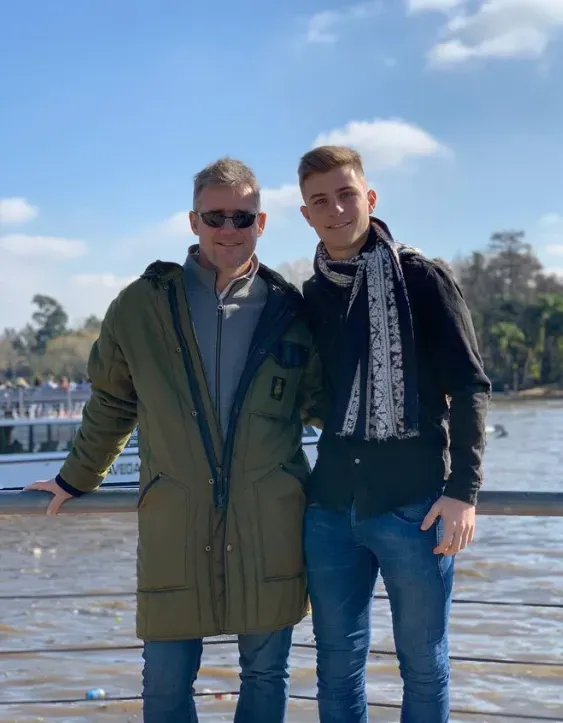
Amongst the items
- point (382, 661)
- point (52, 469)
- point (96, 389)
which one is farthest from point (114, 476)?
point (96, 389)

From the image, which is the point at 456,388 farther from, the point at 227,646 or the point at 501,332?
the point at 501,332

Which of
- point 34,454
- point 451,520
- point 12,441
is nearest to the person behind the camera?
point 451,520

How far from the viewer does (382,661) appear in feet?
22.5

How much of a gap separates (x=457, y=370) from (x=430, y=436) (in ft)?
0.71

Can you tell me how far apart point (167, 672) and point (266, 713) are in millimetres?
328

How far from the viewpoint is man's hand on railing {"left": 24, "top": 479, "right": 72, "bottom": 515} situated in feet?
9.82

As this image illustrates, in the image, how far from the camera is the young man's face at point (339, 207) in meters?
2.79

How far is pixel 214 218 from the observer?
9.24 ft

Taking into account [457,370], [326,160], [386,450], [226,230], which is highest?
[326,160]

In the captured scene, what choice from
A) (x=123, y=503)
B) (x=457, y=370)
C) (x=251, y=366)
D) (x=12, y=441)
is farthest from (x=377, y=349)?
(x=12, y=441)

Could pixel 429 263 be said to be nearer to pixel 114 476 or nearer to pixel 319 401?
pixel 319 401

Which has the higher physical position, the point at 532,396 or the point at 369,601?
the point at 369,601

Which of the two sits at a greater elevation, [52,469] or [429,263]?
[429,263]

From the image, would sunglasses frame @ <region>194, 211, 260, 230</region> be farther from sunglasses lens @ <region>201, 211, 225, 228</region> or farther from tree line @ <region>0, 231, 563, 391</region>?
tree line @ <region>0, 231, 563, 391</region>
